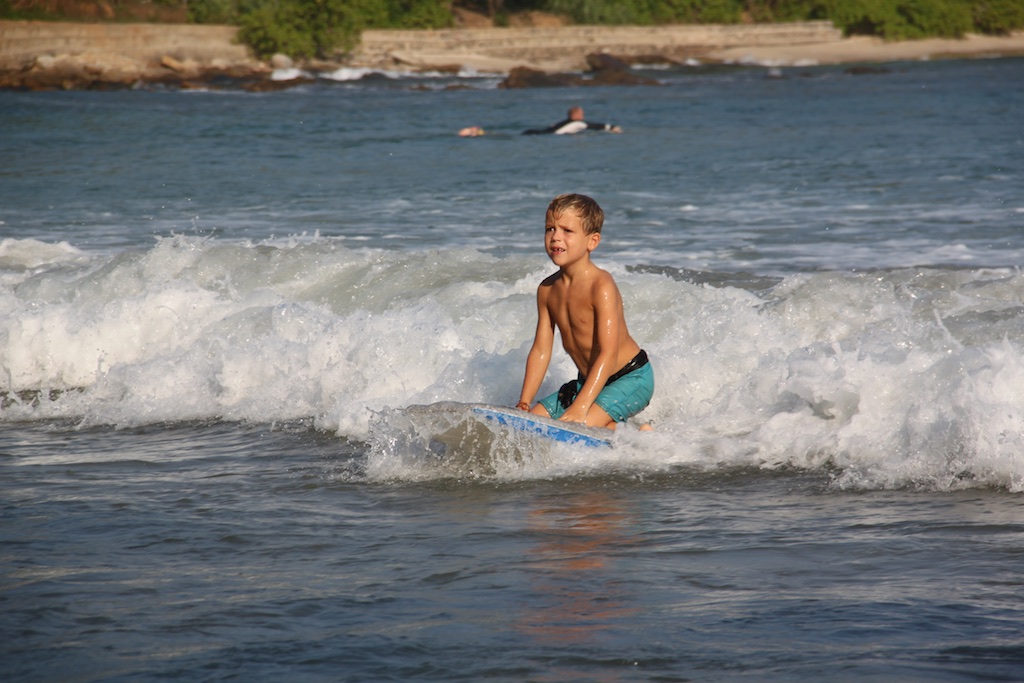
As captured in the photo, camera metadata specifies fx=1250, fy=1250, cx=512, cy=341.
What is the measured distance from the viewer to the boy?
5.49 m

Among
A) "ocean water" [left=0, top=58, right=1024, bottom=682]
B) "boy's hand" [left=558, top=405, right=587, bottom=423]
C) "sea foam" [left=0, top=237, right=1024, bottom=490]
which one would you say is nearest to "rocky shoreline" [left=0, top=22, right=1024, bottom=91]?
"ocean water" [left=0, top=58, right=1024, bottom=682]

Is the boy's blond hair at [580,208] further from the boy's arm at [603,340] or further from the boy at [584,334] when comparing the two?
the boy's arm at [603,340]

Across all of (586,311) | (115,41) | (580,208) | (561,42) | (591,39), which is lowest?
(586,311)

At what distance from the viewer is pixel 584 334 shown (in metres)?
5.73

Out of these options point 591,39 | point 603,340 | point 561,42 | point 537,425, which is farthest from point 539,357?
point 591,39

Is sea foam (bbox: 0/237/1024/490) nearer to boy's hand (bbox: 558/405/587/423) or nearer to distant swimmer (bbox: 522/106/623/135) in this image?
boy's hand (bbox: 558/405/587/423)

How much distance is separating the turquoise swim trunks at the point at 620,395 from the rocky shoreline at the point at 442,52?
40.1 metres

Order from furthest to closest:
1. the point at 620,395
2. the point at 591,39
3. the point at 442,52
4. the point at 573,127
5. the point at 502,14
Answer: the point at 502,14
the point at 591,39
the point at 442,52
the point at 573,127
the point at 620,395

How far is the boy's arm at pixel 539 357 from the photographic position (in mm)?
5688

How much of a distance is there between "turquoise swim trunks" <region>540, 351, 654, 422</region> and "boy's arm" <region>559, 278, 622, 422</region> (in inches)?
4.0

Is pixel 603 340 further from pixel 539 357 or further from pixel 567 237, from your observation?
pixel 567 237

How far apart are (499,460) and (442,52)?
162 feet

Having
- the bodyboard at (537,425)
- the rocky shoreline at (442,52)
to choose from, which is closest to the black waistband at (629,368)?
the bodyboard at (537,425)

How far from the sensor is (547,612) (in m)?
3.81
